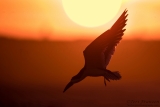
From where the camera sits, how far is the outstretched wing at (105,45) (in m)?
1.75

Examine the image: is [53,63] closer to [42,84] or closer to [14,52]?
[42,84]

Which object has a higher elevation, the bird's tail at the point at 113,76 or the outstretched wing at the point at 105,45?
the outstretched wing at the point at 105,45

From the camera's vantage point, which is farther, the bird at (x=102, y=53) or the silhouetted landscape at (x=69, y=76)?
the silhouetted landscape at (x=69, y=76)

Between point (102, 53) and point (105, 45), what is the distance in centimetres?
6

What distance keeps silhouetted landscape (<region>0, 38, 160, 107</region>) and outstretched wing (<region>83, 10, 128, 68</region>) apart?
0.24 feet

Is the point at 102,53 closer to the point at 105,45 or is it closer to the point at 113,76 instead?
the point at 105,45

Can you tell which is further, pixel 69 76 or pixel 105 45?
pixel 69 76

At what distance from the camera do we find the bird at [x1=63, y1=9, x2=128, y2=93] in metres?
1.75

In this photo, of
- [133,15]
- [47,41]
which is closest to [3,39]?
[47,41]

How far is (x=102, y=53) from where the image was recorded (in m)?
1.78

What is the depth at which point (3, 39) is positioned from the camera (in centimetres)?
190

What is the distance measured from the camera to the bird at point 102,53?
1.75 metres

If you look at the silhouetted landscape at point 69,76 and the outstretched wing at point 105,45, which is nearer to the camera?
the outstretched wing at point 105,45

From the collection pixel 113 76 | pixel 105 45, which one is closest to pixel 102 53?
pixel 105 45
